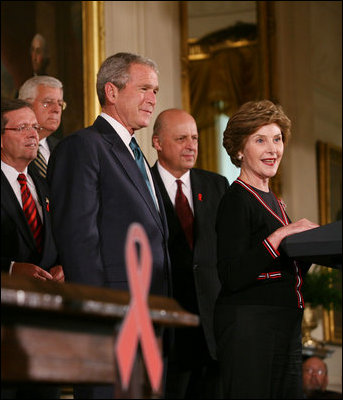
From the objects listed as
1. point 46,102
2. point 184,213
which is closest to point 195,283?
point 184,213

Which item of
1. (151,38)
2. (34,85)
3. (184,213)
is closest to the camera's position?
(184,213)

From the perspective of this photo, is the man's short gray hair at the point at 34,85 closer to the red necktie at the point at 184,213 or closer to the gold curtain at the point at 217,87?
the red necktie at the point at 184,213

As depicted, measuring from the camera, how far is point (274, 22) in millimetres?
10312

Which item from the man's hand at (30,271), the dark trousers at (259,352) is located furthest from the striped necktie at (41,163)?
the dark trousers at (259,352)

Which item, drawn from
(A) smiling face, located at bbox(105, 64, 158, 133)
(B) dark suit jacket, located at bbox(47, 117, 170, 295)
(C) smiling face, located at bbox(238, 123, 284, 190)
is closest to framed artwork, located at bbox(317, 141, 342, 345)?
(C) smiling face, located at bbox(238, 123, 284, 190)

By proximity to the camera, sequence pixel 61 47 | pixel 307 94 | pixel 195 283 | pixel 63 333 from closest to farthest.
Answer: pixel 63 333
pixel 195 283
pixel 61 47
pixel 307 94

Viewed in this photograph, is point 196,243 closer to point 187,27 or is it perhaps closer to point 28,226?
point 28,226

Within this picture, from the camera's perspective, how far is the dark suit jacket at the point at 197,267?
448 centimetres

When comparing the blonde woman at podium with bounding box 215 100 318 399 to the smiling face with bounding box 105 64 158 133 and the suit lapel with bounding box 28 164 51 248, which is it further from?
the suit lapel with bounding box 28 164 51 248

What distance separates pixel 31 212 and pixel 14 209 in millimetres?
168

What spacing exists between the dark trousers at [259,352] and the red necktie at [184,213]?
3.61 feet

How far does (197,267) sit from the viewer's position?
4551 millimetres

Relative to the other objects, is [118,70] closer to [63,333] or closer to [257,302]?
[257,302]

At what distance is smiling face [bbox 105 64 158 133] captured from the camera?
398 cm
